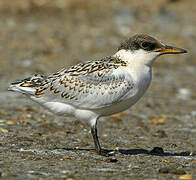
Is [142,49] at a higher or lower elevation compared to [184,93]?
higher

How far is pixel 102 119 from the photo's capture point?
28.6 feet

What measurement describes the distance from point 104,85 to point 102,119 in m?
2.48

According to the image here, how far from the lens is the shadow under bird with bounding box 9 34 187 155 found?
620cm

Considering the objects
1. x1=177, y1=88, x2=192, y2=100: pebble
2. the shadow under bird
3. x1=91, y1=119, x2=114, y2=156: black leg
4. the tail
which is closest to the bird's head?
the shadow under bird

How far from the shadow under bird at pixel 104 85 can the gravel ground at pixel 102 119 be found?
0.54 metres

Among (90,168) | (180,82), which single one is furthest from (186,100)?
(90,168)

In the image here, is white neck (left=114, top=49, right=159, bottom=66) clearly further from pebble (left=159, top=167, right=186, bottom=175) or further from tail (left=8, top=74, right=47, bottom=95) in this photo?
pebble (left=159, top=167, right=186, bottom=175)

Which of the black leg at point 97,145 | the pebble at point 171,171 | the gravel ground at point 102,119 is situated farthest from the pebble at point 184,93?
the pebble at point 171,171

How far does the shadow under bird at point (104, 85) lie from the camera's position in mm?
6199

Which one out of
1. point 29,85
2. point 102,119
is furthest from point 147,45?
point 102,119

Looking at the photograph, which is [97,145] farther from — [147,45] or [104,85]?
[147,45]

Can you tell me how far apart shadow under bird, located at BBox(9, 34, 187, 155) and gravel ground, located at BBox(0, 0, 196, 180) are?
1.77 feet

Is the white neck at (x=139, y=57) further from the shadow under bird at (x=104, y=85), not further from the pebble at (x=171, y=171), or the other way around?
the pebble at (x=171, y=171)

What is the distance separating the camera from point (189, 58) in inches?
528
